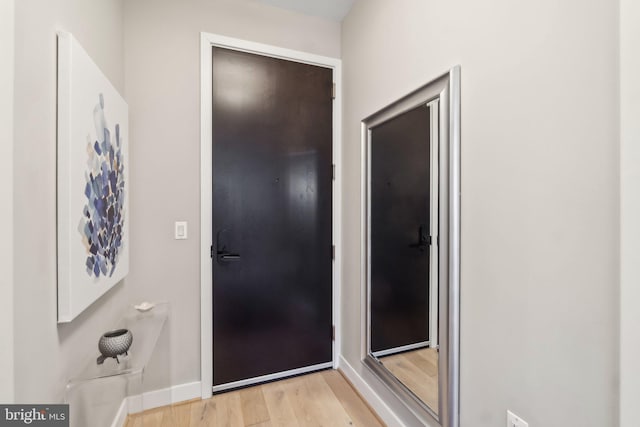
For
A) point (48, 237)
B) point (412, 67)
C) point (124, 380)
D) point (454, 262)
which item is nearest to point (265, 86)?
point (412, 67)

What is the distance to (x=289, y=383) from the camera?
2.00 metres

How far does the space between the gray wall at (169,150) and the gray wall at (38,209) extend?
2.01ft

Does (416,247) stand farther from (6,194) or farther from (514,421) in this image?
(6,194)

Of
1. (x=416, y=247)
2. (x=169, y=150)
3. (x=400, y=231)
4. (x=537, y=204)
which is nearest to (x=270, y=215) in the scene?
(x=169, y=150)

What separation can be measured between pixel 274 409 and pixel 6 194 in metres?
1.70

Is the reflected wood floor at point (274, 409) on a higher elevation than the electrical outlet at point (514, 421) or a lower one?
lower

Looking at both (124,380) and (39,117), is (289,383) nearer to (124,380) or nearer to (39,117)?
(124,380)

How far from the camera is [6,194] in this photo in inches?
29.3

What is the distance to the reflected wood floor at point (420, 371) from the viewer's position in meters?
1.30

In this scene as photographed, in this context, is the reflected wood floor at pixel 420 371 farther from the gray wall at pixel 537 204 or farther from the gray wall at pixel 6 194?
the gray wall at pixel 6 194

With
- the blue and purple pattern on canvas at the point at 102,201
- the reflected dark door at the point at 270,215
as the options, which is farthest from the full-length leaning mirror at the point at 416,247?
the blue and purple pattern on canvas at the point at 102,201

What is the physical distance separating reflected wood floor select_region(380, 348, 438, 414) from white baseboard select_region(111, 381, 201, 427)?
126cm

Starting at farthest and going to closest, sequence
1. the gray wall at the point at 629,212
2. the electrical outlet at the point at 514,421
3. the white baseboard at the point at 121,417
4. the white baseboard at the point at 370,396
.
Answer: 1. the white baseboard at the point at 370,396
2. the white baseboard at the point at 121,417
3. the electrical outlet at the point at 514,421
4. the gray wall at the point at 629,212

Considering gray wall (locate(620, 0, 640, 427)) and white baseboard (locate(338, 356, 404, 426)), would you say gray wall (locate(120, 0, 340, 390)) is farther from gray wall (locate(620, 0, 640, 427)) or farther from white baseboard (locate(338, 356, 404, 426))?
gray wall (locate(620, 0, 640, 427))
